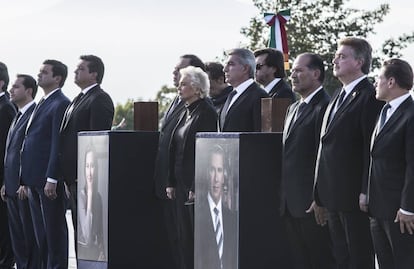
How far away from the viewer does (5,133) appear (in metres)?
12.4

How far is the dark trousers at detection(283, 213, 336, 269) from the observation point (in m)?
8.45

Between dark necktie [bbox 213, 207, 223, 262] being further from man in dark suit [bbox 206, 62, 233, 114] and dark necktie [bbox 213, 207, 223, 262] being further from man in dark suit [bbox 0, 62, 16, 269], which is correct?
man in dark suit [bbox 0, 62, 16, 269]

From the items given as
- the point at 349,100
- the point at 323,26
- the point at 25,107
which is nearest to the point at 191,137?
the point at 349,100

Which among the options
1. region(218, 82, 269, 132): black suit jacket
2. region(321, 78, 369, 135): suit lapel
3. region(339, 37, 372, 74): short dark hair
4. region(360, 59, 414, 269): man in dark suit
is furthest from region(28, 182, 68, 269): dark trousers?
region(360, 59, 414, 269): man in dark suit

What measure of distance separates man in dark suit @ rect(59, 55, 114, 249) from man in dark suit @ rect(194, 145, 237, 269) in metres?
1.99

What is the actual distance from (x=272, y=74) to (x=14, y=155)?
116 inches

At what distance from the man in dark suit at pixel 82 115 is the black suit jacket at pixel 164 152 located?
863 mm

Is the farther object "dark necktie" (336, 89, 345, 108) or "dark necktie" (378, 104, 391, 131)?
"dark necktie" (336, 89, 345, 108)

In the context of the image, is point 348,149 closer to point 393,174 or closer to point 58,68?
point 393,174

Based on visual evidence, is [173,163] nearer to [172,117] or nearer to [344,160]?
[172,117]

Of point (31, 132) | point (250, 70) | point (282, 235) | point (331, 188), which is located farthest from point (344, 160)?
point (31, 132)

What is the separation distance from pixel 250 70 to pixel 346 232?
6.15ft

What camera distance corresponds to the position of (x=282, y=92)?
9805mm

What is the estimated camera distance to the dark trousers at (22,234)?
1141 centimetres
